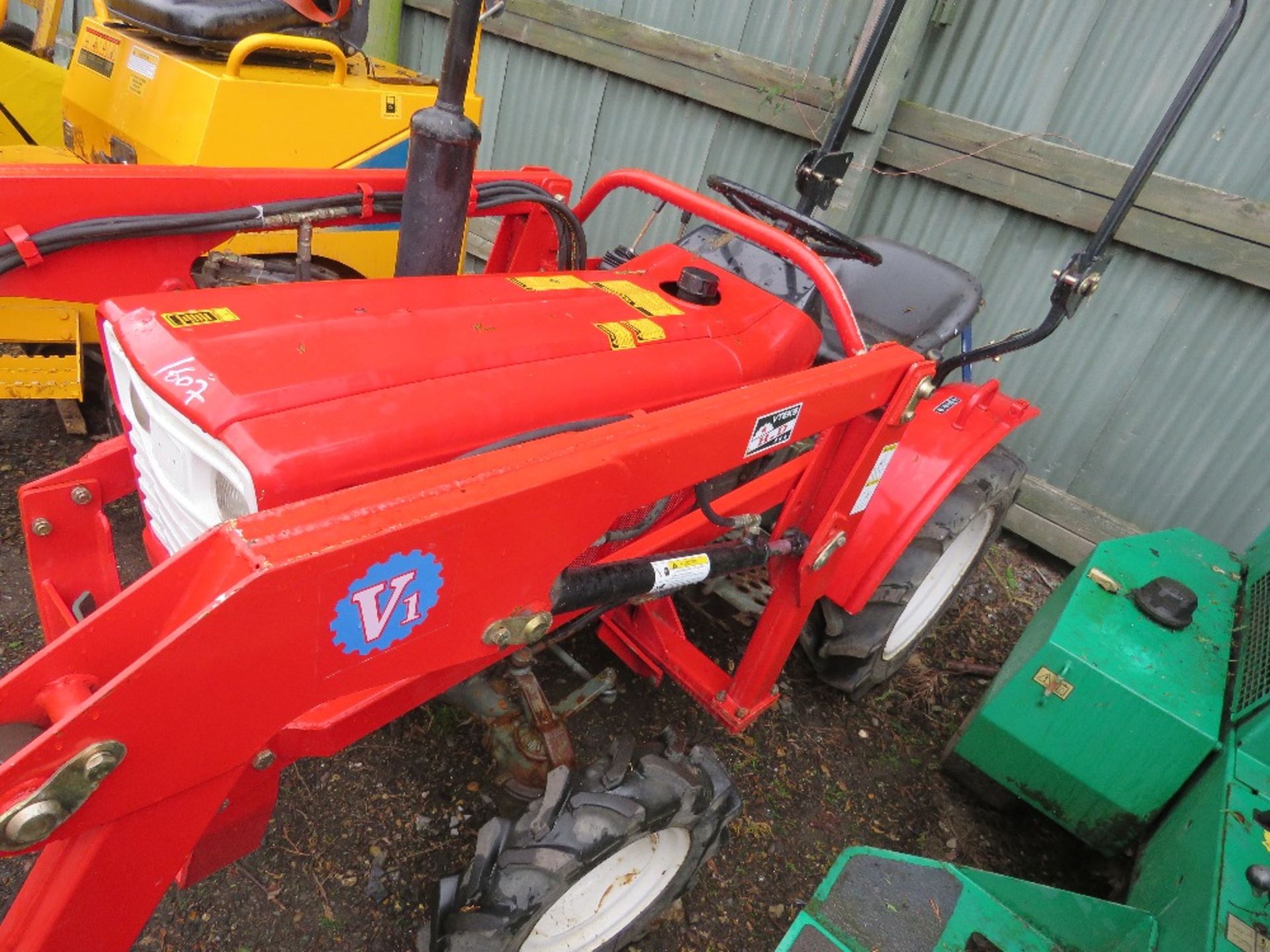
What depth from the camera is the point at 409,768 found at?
2033 millimetres

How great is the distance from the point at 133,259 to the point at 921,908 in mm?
2034

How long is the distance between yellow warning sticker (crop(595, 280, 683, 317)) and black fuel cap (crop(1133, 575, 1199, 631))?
1.43m

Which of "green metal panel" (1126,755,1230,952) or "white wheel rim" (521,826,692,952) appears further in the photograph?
"white wheel rim" (521,826,692,952)

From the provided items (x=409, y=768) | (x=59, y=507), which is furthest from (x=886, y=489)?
(x=59, y=507)

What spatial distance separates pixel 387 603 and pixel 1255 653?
2.10m

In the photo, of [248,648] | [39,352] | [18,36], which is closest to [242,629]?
[248,648]

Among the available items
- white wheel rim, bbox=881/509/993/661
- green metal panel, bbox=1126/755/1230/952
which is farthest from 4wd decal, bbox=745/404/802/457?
white wheel rim, bbox=881/509/993/661

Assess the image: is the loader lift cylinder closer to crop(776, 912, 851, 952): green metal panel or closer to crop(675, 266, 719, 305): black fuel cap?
crop(675, 266, 719, 305): black fuel cap

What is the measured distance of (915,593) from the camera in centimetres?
224

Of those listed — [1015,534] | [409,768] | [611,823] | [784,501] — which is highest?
[784,501]

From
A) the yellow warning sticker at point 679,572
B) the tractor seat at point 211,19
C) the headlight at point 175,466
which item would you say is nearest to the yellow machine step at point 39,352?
the tractor seat at point 211,19

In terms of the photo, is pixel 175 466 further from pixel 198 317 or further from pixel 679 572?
pixel 679 572

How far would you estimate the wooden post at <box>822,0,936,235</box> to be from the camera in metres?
3.22

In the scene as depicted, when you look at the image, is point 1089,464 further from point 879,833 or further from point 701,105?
point 701,105
